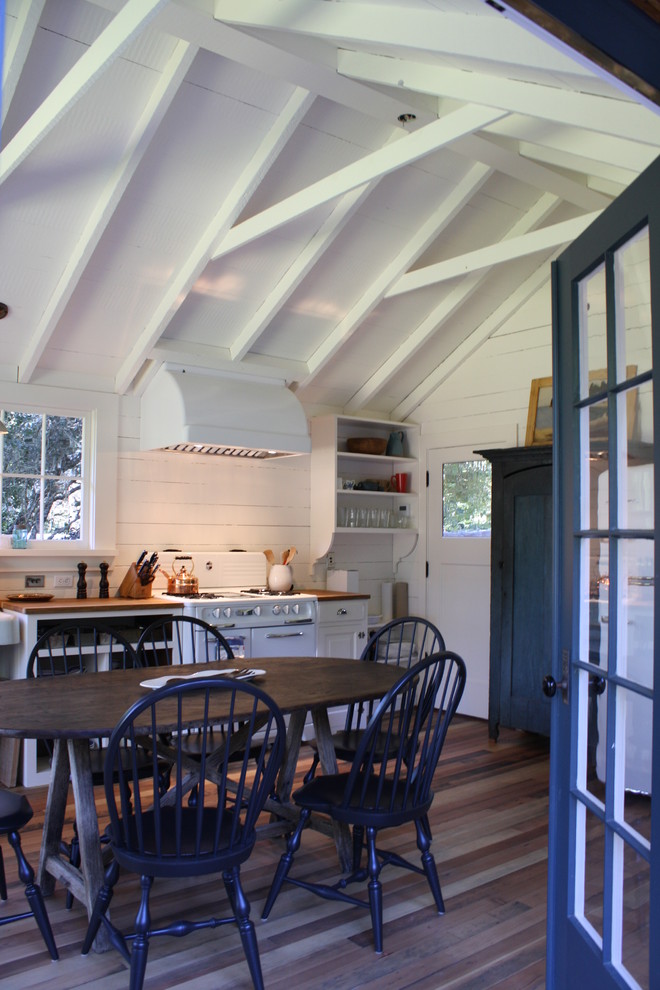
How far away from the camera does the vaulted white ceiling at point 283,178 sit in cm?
312

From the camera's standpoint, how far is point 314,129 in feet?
13.6

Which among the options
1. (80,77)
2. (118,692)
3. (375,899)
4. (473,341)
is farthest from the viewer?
(473,341)

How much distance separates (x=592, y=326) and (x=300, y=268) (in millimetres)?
2863

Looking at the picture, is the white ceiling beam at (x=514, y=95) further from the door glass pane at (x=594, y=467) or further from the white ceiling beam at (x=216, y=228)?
the door glass pane at (x=594, y=467)

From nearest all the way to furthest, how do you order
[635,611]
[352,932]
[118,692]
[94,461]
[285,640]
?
[635,611]
[352,932]
[118,692]
[94,461]
[285,640]

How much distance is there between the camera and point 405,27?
113 inches

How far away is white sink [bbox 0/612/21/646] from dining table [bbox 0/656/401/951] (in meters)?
1.07

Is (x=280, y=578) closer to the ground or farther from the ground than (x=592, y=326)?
closer to the ground

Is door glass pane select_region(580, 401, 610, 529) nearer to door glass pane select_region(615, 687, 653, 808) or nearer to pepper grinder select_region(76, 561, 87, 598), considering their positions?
door glass pane select_region(615, 687, 653, 808)

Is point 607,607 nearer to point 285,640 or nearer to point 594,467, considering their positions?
point 594,467

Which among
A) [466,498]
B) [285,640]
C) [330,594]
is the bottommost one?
[285,640]

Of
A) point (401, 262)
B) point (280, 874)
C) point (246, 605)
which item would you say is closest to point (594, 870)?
point (280, 874)

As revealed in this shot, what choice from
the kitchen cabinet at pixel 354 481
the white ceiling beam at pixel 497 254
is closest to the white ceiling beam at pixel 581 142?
the white ceiling beam at pixel 497 254

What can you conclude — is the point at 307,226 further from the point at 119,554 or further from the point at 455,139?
the point at 119,554
